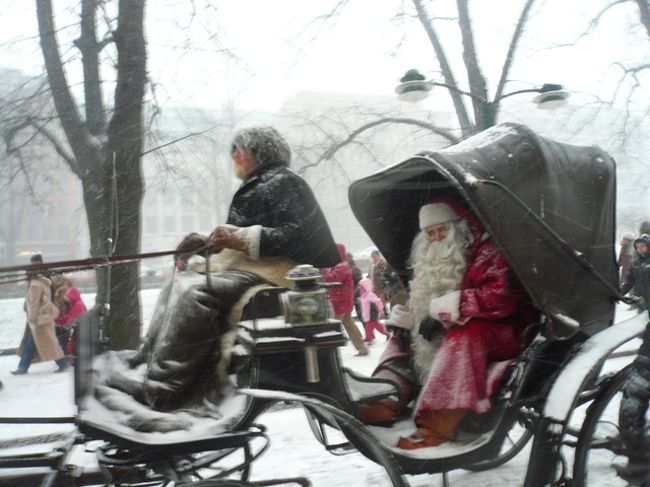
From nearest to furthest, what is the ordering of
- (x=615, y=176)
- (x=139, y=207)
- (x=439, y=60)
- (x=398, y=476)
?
(x=398, y=476)
(x=615, y=176)
(x=439, y=60)
(x=139, y=207)

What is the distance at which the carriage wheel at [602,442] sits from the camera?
2.64m

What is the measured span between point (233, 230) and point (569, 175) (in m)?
1.71

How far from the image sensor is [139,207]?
13.6ft

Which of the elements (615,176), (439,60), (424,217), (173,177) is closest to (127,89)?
(173,177)

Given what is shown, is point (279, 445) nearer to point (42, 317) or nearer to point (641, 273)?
point (42, 317)

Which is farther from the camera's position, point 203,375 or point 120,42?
point 120,42

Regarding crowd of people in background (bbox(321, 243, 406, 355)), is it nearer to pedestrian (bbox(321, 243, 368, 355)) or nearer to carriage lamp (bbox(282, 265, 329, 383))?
pedestrian (bbox(321, 243, 368, 355))

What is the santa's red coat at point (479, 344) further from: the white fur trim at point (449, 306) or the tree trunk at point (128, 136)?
the tree trunk at point (128, 136)

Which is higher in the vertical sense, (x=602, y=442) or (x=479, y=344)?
(x=479, y=344)

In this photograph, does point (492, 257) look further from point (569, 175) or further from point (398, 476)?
point (398, 476)

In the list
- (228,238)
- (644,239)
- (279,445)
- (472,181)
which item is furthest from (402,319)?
(644,239)

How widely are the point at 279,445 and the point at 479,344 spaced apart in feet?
7.16

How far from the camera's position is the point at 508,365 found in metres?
2.72

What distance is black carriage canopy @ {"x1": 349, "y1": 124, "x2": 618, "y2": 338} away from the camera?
100.0 inches
